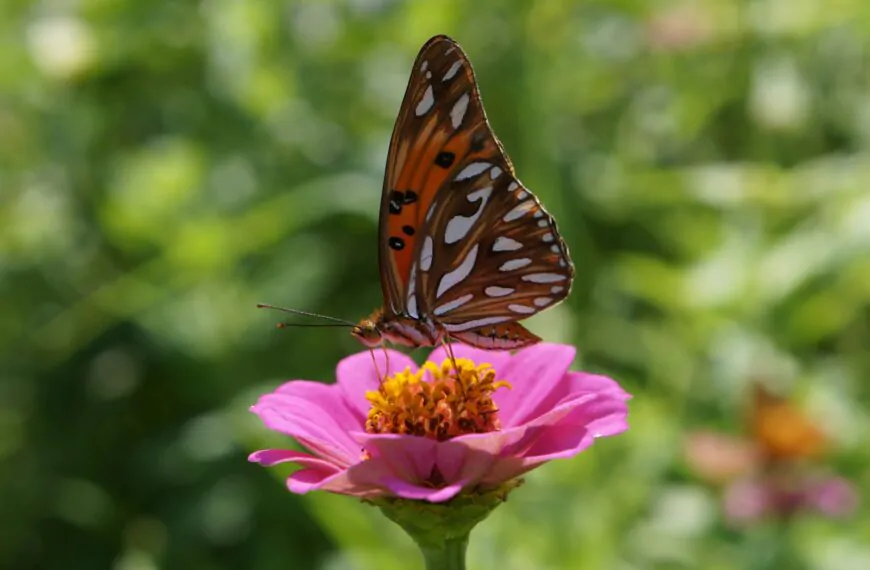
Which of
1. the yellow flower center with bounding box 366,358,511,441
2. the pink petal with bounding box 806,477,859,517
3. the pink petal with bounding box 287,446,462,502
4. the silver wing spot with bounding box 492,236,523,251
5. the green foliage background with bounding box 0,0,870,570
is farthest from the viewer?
the green foliage background with bounding box 0,0,870,570

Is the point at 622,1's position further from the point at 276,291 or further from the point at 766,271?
the point at 276,291

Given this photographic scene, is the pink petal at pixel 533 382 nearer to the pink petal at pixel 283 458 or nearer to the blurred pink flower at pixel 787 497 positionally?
the pink petal at pixel 283 458

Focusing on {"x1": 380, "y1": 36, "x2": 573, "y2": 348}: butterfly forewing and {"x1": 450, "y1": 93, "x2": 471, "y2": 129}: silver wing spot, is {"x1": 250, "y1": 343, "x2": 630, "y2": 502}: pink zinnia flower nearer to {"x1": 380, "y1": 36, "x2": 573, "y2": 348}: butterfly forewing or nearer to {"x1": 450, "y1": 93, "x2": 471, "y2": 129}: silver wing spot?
{"x1": 380, "y1": 36, "x2": 573, "y2": 348}: butterfly forewing

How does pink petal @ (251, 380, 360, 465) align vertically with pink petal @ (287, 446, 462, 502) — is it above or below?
above

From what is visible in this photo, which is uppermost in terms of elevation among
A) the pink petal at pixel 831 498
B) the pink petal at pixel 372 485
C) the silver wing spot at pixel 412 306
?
the silver wing spot at pixel 412 306

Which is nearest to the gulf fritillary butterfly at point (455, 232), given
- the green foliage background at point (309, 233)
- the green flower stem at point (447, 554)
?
the green flower stem at point (447, 554)

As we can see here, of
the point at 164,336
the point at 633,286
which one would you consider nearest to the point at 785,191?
the point at 633,286

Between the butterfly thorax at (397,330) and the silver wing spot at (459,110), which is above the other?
the silver wing spot at (459,110)

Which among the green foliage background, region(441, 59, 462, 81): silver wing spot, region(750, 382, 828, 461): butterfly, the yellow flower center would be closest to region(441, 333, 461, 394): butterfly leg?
the yellow flower center
